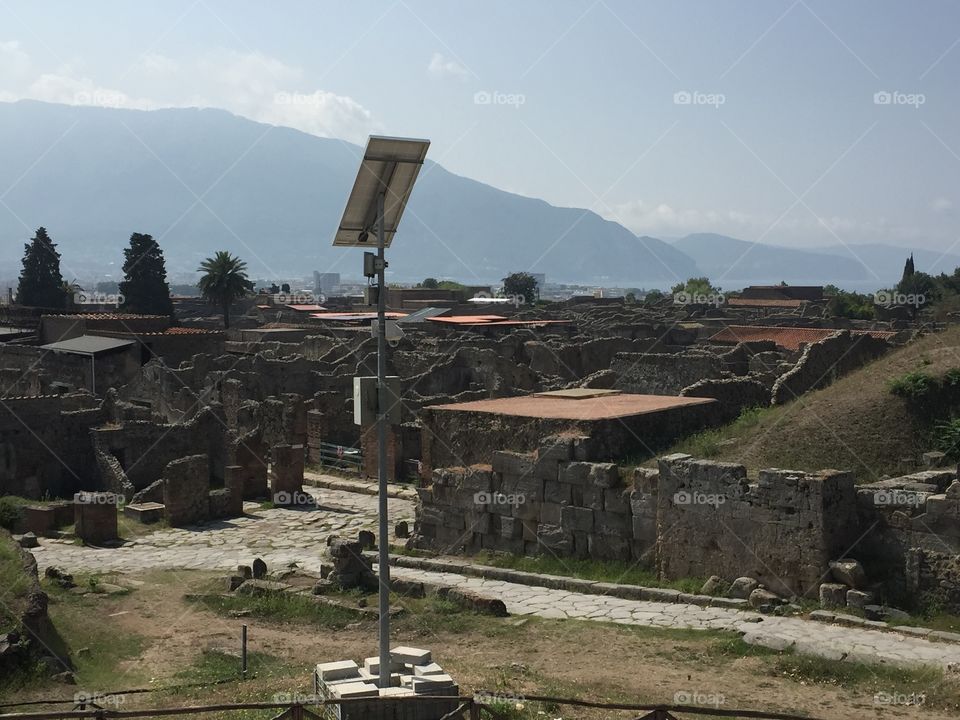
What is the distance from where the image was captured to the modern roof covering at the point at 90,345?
1553 inches

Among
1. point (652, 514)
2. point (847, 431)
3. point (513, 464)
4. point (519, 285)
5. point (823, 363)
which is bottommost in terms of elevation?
point (652, 514)

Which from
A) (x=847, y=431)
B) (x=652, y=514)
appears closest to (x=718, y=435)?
(x=847, y=431)

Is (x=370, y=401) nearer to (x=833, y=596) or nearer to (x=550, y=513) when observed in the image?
(x=833, y=596)

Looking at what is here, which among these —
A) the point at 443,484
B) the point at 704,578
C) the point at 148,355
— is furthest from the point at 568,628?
the point at 148,355

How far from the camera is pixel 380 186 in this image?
913 centimetres

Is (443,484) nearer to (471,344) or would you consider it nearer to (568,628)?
(568,628)

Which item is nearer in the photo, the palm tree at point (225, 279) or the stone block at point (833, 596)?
the stone block at point (833, 596)

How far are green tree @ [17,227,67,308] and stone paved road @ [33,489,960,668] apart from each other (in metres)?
47.6

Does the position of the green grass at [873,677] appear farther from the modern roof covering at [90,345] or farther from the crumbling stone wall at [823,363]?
the modern roof covering at [90,345]

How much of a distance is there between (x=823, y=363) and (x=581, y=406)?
594 centimetres

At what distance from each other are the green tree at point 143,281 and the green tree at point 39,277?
5038 mm

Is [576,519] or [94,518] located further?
[94,518]

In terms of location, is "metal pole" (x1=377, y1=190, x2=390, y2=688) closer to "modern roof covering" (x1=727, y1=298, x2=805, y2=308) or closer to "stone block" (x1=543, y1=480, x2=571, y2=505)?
"stone block" (x1=543, y1=480, x2=571, y2=505)

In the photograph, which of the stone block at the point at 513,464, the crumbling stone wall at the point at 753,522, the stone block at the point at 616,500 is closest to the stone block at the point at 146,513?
the stone block at the point at 513,464
